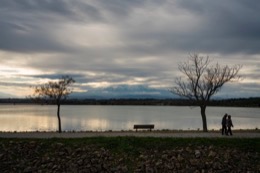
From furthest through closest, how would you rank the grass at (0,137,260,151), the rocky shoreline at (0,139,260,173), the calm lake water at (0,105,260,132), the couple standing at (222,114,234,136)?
the calm lake water at (0,105,260,132)
the couple standing at (222,114,234,136)
the grass at (0,137,260,151)
the rocky shoreline at (0,139,260,173)

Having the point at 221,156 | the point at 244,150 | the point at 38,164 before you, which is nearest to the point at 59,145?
the point at 38,164

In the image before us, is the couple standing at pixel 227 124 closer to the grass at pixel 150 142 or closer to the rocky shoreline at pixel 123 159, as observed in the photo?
the grass at pixel 150 142

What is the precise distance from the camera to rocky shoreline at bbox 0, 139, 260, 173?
20109mm

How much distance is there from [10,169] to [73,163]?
3.41 meters

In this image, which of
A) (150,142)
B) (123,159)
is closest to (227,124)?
(150,142)

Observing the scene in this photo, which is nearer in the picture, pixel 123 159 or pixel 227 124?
pixel 123 159

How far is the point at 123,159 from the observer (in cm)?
2066

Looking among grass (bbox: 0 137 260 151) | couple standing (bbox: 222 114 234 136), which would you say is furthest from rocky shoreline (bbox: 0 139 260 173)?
couple standing (bbox: 222 114 234 136)

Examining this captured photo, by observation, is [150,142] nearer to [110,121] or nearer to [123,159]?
[123,159]

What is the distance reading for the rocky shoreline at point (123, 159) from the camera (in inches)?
792

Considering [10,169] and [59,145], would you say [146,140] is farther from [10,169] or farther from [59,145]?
[10,169]

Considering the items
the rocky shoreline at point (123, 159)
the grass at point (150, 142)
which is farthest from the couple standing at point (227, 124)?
the rocky shoreline at point (123, 159)

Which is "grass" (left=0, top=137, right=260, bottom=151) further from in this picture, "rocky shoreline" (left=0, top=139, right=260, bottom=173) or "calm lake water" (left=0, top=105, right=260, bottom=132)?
"calm lake water" (left=0, top=105, right=260, bottom=132)

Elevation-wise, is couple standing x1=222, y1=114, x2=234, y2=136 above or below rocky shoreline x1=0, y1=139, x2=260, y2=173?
above
